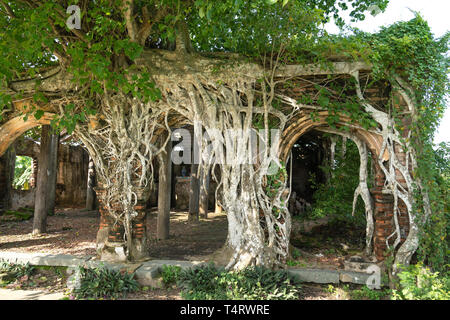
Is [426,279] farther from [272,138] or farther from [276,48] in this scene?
[276,48]

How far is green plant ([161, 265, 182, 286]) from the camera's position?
5.16m

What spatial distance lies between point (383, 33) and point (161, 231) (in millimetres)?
6490

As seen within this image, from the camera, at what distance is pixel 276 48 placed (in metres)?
5.25

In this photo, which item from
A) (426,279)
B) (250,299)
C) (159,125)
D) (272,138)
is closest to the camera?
(426,279)

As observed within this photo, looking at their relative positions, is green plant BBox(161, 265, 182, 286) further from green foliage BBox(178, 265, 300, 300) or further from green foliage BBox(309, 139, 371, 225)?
green foliage BBox(309, 139, 371, 225)

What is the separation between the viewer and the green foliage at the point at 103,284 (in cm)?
471

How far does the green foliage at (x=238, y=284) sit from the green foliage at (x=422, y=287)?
4.59 ft

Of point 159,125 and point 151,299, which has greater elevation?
point 159,125

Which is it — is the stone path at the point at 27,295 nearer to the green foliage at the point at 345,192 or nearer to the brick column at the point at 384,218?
the green foliage at the point at 345,192

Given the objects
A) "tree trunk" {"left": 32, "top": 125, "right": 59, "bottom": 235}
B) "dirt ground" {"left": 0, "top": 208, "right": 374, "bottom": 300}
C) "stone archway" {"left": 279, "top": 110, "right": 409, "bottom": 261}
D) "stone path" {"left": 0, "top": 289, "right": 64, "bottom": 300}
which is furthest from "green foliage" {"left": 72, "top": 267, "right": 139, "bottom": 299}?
"tree trunk" {"left": 32, "top": 125, "right": 59, "bottom": 235}

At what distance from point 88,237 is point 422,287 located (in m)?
7.43

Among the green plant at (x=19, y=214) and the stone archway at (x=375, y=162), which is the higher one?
the stone archway at (x=375, y=162)
